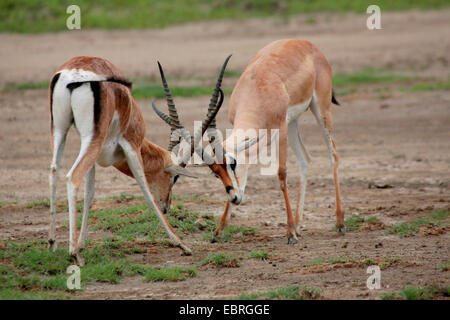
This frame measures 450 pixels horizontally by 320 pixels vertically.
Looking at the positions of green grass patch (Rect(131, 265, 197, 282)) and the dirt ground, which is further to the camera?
the dirt ground

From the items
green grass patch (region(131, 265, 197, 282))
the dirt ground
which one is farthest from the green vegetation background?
green grass patch (region(131, 265, 197, 282))

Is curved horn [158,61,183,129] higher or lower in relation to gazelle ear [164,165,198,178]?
higher

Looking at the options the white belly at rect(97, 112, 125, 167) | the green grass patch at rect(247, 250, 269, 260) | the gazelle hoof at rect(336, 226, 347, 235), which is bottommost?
the gazelle hoof at rect(336, 226, 347, 235)

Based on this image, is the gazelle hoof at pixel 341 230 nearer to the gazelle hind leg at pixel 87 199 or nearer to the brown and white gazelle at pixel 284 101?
the brown and white gazelle at pixel 284 101

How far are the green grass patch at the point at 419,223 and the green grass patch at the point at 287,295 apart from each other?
7.61ft

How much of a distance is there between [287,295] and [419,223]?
2892mm

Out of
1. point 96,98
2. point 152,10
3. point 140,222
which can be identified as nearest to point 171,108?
point 96,98

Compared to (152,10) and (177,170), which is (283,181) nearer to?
(177,170)

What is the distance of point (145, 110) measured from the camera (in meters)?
14.2

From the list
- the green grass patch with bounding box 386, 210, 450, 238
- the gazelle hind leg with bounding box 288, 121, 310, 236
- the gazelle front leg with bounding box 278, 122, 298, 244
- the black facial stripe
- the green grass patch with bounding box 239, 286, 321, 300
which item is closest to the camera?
the green grass patch with bounding box 239, 286, 321, 300

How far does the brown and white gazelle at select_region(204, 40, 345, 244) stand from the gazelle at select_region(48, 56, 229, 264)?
757 millimetres

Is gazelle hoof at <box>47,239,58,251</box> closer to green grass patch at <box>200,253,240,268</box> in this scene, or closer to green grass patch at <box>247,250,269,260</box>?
green grass patch at <box>200,253,240,268</box>

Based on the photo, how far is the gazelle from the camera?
20.7 feet

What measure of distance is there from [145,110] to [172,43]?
5.43 m
